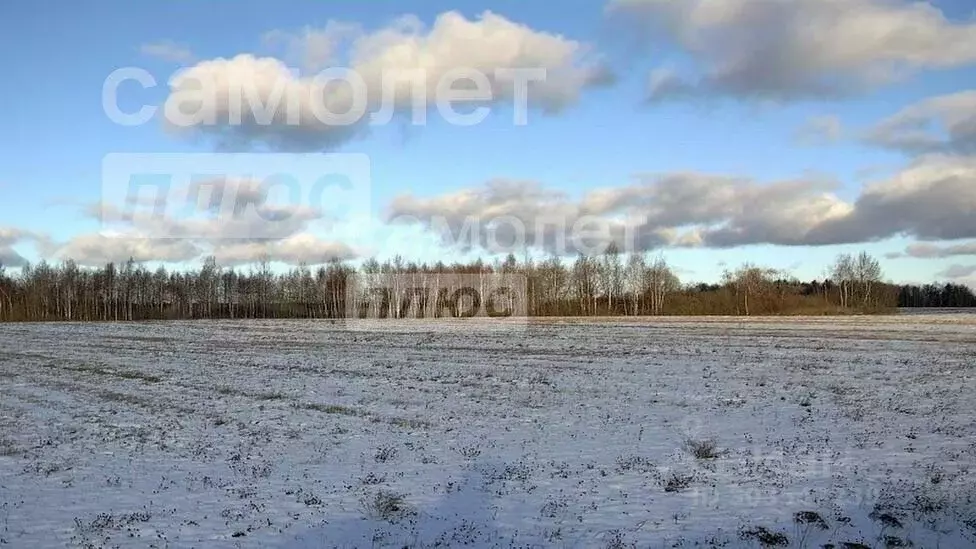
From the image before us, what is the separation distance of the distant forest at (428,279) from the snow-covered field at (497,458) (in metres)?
92.2

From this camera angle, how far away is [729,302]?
117312 millimetres

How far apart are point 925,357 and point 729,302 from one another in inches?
3527

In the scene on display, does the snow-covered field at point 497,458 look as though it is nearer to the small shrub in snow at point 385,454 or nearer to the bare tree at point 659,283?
the small shrub in snow at point 385,454

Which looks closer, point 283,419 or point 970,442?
point 970,442

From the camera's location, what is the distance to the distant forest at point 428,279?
392ft

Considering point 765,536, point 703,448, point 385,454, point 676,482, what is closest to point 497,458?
point 385,454

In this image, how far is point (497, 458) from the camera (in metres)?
13.6

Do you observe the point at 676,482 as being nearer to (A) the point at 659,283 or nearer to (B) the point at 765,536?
(B) the point at 765,536

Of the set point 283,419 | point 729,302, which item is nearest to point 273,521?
point 283,419

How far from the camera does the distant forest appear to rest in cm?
11944

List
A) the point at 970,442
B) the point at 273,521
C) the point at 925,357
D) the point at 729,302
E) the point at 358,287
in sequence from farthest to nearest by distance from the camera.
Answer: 1. the point at 358,287
2. the point at 729,302
3. the point at 925,357
4. the point at 970,442
5. the point at 273,521

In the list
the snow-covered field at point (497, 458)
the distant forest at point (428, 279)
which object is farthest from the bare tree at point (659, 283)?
the snow-covered field at point (497, 458)

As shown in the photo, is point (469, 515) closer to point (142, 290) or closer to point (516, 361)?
point (516, 361)

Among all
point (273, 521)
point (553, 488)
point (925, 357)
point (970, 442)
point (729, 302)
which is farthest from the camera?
point (729, 302)
